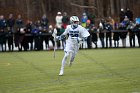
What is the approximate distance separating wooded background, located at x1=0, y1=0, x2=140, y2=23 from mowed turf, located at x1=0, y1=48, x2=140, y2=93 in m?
20.9

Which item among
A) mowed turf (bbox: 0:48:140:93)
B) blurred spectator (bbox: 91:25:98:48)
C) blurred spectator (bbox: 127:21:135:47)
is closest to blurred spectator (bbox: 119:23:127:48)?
blurred spectator (bbox: 127:21:135:47)

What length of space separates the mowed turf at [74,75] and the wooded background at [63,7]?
20856mm

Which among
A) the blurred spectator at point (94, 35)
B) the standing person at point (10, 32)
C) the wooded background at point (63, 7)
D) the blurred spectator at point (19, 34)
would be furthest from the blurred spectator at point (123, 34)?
the wooded background at point (63, 7)

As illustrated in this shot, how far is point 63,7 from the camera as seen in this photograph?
5281cm

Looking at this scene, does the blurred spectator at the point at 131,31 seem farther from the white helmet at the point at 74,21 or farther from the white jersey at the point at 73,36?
the white helmet at the point at 74,21

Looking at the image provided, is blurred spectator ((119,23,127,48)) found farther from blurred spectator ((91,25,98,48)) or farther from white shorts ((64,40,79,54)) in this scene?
white shorts ((64,40,79,54))

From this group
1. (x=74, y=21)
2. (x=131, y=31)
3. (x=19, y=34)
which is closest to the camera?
(x=74, y=21)

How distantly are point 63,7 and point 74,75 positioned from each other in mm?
33130

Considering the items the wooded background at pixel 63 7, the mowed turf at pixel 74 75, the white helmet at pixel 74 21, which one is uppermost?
the wooded background at pixel 63 7

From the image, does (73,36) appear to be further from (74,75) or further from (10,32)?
(10,32)

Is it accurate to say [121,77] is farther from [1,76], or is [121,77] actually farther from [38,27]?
[38,27]

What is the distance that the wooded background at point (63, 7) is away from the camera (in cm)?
5041

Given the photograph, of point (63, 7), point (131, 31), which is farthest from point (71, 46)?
point (63, 7)

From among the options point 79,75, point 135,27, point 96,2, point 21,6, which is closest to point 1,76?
point 79,75
